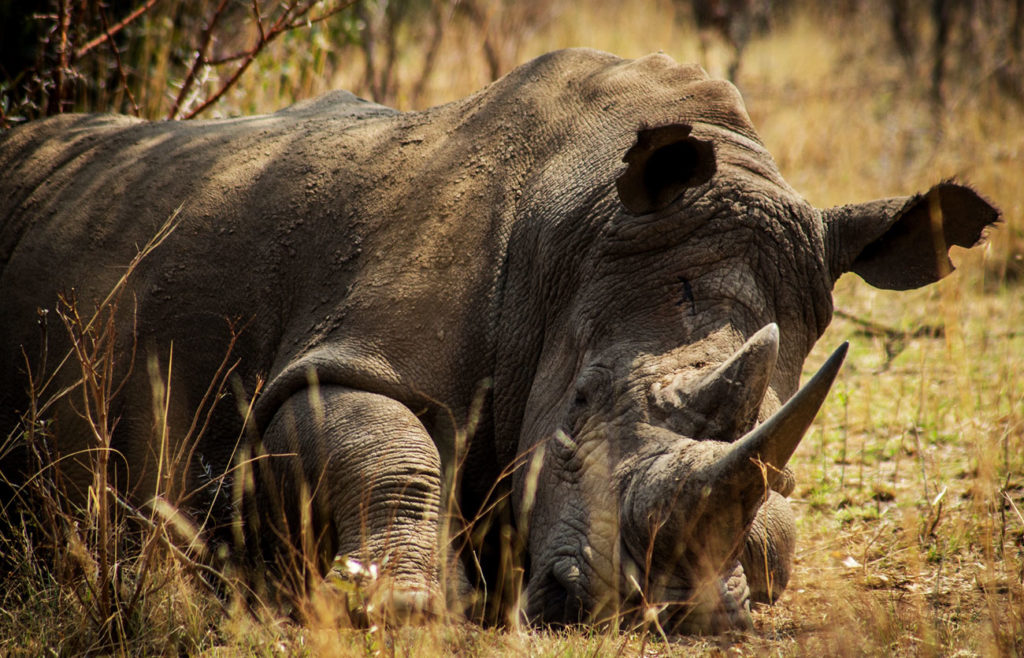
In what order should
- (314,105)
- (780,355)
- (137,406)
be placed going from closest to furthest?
1. (780,355)
2. (137,406)
3. (314,105)

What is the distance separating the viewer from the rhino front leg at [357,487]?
10.4 feet

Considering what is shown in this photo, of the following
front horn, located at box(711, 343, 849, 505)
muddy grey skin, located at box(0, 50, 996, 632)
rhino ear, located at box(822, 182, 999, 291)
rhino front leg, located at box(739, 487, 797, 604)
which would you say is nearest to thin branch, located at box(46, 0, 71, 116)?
muddy grey skin, located at box(0, 50, 996, 632)

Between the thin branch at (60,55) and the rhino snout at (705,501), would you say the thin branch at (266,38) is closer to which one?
the thin branch at (60,55)

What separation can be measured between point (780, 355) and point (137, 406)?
232 centimetres

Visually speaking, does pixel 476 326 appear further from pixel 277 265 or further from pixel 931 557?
pixel 931 557

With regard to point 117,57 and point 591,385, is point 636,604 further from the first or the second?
point 117,57

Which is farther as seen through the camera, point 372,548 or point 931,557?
point 931,557

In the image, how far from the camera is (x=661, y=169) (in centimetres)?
344

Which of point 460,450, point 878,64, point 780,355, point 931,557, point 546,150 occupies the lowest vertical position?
point 931,557

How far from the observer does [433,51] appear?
8.08 metres

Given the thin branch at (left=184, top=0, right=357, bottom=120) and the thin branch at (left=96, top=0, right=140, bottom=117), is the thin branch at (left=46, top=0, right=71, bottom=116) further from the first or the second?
the thin branch at (left=184, top=0, right=357, bottom=120)

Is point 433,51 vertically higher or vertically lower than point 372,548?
higher

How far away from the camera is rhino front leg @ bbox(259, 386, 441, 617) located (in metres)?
3.16

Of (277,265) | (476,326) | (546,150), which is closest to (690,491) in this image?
(476,326)
